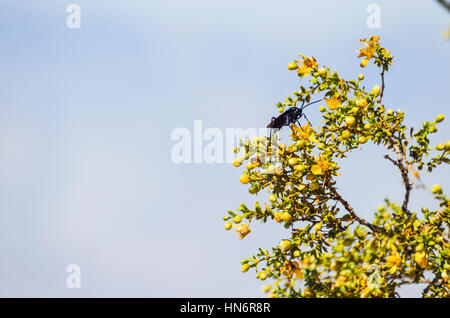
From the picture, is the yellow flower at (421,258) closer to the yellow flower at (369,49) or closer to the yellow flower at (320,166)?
the yellow flower at (320,166)

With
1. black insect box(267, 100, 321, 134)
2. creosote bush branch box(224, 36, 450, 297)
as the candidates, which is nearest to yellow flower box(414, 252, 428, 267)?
creosote bush branch box(224, 36, 450, 297)

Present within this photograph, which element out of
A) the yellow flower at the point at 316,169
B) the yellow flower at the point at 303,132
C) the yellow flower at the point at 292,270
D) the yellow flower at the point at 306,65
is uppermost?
the yellow flower at the point at 306,65

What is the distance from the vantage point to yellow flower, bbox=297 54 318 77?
5.17 m

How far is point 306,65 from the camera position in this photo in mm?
5195

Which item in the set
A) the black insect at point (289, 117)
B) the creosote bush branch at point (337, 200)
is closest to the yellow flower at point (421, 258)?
the creosote bush branch at point (337, 200)

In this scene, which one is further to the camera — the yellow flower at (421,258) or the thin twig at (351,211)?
the thin twig at (351,211)

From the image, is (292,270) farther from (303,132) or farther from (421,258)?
(303,132)

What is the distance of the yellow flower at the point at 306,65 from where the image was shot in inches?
203

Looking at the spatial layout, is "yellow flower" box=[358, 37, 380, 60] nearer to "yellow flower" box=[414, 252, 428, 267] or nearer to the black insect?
the black insect

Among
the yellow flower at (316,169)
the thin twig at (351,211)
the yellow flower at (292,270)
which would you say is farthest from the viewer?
the thin twig at (351,211)

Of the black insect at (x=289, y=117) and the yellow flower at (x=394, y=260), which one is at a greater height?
the black insect at (x=289, y=117)
